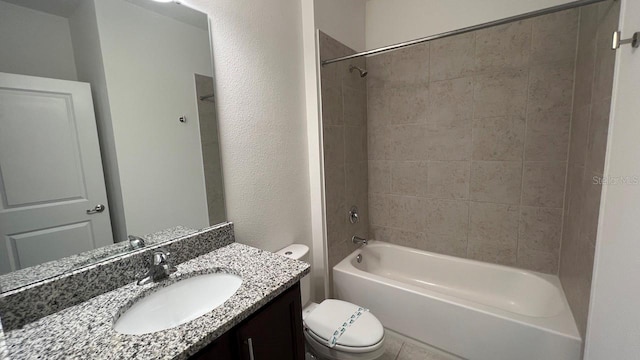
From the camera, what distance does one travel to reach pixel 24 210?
79 cm

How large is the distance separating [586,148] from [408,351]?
5.15 ft

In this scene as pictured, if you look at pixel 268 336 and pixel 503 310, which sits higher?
pixel 268 336

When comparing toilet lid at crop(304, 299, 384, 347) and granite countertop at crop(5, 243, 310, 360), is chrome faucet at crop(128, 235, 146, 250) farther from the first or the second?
toilet lid at crop(304, 299, 384, 347)

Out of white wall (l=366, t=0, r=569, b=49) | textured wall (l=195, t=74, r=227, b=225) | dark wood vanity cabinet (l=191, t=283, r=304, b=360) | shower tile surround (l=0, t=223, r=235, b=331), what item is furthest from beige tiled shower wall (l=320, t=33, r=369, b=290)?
shower tile surround (l=0, t=223, r=235, b=331)

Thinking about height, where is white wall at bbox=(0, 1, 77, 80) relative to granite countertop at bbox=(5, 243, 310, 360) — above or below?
above

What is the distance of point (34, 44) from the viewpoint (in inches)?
31.3

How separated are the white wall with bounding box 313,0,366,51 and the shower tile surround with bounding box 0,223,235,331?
161 centimetres

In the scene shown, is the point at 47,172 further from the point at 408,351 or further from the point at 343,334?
the point at 408,351

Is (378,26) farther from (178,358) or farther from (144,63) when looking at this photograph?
(178,358)

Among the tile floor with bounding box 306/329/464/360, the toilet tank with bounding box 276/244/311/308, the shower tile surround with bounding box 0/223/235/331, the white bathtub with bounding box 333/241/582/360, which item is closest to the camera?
the shower tile surround with bounding box 0/223/235/331

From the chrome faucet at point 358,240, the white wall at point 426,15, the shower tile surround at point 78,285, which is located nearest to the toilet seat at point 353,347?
the shower tile surround at point 78,285

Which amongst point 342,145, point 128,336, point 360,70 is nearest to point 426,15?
point 360,70

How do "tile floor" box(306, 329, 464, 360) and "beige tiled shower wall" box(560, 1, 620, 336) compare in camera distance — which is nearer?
"beige tiled shower wall" box(560, 1, 620, 336)

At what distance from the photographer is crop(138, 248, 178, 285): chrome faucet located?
98 centimetres
